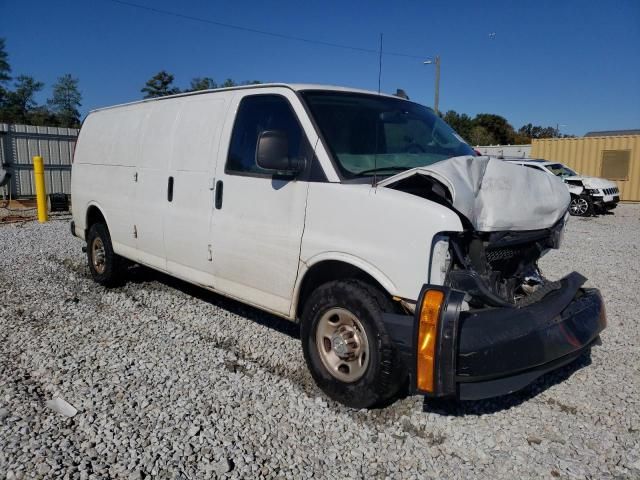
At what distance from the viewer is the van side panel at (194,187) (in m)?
4.52

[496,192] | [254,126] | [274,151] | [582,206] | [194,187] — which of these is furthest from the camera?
[582,206]

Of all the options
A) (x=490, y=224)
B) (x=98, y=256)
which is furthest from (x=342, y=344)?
(x=98, y=256)

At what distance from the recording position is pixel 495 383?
2.95 m

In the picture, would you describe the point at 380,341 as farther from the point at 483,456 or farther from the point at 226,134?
the point at 226,134

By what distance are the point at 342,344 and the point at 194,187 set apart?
2094mm

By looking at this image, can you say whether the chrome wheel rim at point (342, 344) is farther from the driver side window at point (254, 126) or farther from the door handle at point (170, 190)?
the door handle at point (170, 190)

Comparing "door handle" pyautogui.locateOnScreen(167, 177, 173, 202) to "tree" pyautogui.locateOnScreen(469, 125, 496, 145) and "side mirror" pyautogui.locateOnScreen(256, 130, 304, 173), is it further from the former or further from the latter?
"tree" pyautogui.locateOnScreen(469, 125, 496, 145)

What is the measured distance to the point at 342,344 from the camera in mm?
3457

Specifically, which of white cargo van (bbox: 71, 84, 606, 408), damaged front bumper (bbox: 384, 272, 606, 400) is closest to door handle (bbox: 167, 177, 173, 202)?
white cargo van (bbox: 71, 84, 606, 408)

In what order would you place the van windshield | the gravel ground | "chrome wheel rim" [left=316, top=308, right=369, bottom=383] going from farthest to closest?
the van windshield < "chrome wheel rim" [left=316, top=308, right=369, bottom=383] < the gravel ground

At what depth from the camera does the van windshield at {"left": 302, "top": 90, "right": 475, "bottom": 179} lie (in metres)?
3.73

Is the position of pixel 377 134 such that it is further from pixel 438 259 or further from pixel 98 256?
pixel 98 256

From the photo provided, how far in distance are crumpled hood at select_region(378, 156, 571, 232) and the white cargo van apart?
12 mm

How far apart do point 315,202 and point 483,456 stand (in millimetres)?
1891
